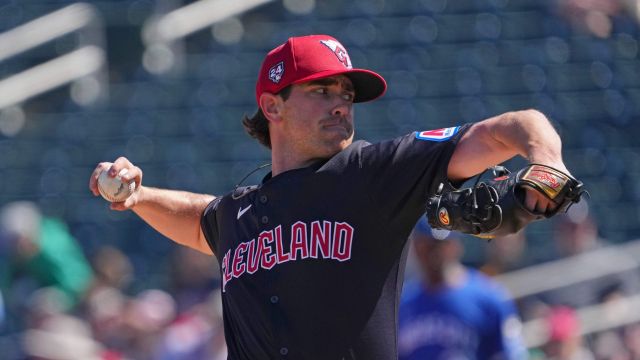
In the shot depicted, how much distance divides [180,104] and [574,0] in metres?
3.34

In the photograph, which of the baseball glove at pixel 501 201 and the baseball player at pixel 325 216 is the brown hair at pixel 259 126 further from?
the baseball glove at pixel 501 201

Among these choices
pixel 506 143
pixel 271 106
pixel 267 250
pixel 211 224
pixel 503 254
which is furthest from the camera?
pixel 503 254

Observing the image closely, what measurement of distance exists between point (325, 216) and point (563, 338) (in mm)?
3584

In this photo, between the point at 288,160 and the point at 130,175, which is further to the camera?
the point at 130,175

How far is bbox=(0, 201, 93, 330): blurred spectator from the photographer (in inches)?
308

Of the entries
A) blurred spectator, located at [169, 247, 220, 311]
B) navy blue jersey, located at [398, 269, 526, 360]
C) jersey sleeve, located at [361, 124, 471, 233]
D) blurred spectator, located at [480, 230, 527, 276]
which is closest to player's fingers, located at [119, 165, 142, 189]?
jersey sleeve, located at [361, 124, 471, 233]

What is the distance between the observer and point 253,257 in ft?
11.3

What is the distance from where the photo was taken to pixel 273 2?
32.9ft

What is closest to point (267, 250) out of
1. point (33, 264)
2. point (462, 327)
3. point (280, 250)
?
point (280, 250)

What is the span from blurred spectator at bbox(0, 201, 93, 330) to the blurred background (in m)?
0.01

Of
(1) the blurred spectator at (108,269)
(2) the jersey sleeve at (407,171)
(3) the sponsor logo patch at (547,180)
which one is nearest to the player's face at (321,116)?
(2) the jersey sleeve at (407,171)

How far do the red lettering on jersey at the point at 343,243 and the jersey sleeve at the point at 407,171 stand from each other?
0.11 meters

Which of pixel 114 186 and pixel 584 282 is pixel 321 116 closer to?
pixel 114 186

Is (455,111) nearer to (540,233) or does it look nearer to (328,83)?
(540,233)
